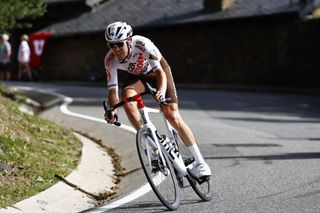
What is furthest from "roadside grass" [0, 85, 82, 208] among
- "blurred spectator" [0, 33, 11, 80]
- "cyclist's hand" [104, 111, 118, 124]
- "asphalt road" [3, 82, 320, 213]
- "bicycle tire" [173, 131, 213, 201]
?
"blurred spectator" [0, 33, 11, 80]

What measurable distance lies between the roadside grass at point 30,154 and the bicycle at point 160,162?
133 centimetres

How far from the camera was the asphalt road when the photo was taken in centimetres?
725

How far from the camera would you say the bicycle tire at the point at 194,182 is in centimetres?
731

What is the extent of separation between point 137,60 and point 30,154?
2.34m

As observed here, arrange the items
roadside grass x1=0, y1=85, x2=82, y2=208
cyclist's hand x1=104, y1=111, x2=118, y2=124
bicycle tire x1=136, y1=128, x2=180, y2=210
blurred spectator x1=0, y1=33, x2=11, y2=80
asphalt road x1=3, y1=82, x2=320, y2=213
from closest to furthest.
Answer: bicycle tire x1=136, y1=128, x2=180, y2=210 < cyclist's hand x1=104, y1=111, x2=118, y2=124 < asphalt road x1=3, y1=82, x2=320, y2=213 < roadside grass x1=0, y1=85, x2=82, y2=208 < blurred spectator x1=0, y1=33, x2=11, y2=80

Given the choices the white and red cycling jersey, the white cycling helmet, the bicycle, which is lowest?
the bicycle

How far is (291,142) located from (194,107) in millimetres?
6216

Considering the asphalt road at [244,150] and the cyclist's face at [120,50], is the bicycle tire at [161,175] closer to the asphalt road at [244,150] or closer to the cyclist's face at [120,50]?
the asphalt road at [244,150]

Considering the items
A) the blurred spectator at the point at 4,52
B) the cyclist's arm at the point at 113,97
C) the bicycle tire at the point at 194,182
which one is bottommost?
the blurred spectator at the point at 4,52

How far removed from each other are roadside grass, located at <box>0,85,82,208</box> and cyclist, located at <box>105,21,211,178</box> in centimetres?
128

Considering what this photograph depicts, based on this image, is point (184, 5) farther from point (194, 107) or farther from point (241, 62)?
point (194, 107)

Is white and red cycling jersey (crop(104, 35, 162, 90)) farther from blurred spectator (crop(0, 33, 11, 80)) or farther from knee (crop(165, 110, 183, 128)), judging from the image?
blurred spectator (crop(0, 33, 11, 80))

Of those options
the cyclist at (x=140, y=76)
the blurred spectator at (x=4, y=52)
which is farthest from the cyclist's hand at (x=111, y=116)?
the blurred spectator at (x=4, y=52)

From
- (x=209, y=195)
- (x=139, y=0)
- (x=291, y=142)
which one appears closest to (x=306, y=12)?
(x=139, y=0)
